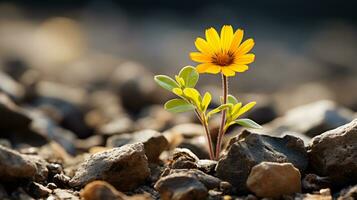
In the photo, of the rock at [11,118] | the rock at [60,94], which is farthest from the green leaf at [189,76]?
the rock at [60,94]

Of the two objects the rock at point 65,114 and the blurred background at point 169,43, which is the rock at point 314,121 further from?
the rock at point 65,114

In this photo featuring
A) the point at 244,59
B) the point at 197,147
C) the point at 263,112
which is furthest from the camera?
the point at 263,112

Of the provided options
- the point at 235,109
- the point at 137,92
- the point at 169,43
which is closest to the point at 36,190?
the point at 235,109

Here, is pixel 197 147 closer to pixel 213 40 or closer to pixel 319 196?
pixel 213 40

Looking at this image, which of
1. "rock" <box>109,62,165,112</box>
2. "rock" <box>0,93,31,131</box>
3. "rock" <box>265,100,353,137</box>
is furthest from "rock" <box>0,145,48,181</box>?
"rock" <box>109,62,165,112</box>

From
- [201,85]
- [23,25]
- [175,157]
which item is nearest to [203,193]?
[175,157]

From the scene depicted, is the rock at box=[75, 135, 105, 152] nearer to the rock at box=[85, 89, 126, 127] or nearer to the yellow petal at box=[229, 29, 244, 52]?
the rock at box=[85, 89, 126, 127]

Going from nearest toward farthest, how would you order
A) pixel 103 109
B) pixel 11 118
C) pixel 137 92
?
pixel 11 118 < pixel 103 109 < pixel 137 92

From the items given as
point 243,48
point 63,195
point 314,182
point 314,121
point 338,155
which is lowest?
point 63,195
